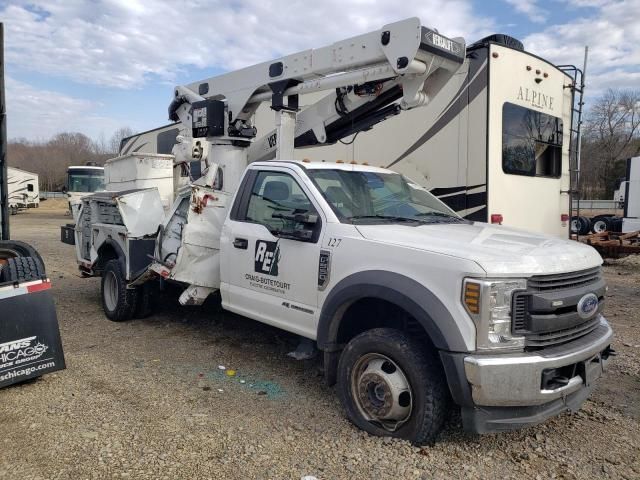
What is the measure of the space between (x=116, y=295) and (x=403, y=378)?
14.4ft

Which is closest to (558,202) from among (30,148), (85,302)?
(85,302)

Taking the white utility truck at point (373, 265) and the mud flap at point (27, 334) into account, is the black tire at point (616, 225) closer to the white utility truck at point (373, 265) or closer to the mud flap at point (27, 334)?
the white utility truck at point (373, 265)

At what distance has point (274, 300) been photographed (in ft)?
14.6

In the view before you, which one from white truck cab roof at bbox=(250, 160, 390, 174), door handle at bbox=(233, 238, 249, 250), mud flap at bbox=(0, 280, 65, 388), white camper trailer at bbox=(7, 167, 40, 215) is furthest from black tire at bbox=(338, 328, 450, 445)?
white camper trailer at bbox=(7, 167, 40, 215)

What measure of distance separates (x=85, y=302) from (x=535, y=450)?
6526mm

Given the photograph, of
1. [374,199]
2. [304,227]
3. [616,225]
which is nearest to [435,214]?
[374,199]

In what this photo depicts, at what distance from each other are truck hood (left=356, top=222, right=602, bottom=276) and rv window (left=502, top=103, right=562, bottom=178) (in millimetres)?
3185

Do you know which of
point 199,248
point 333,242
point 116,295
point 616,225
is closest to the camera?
point 333,242

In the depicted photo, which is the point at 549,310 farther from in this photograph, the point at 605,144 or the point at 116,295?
the point at 605,144

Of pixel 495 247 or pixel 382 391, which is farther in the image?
pixel 382 391

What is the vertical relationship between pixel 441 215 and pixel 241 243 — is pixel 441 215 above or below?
above

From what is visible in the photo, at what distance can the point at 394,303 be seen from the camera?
11.2 feet

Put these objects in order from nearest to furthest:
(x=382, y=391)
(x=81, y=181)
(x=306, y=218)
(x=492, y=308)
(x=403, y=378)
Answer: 1. (x=492, y=308)
2. (x=403, y=378)
3. (x=382, y=391)
4. (x=306, y=218)
5. (x=81, y=181)

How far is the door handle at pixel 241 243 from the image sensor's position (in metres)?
4.76
